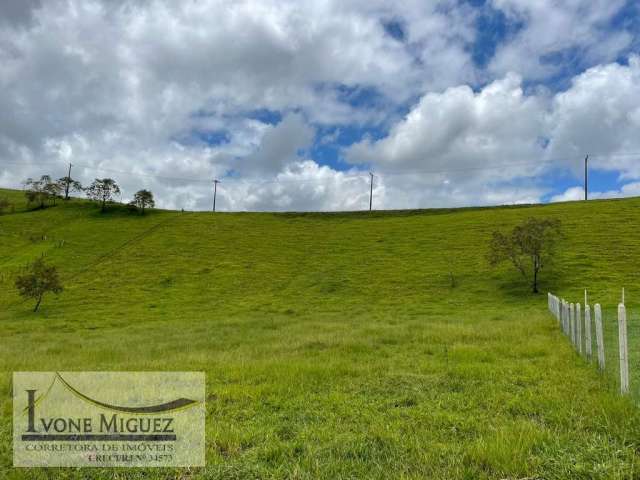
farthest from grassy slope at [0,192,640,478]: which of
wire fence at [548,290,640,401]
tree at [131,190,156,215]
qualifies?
tree at [131,190,156,215]

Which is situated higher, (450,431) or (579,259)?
(579,259)

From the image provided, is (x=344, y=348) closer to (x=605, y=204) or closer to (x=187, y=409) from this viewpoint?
(x=187, y=409)

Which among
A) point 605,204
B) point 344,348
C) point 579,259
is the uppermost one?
point 605,204

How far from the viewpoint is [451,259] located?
169 feet

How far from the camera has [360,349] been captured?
1421 centimetres

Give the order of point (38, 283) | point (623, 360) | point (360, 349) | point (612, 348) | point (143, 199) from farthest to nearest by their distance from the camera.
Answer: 1. point (143, 199)
2. point (38, 283)
3. point (360, 349)
4. point (612, 348)
5. point (623, 360)

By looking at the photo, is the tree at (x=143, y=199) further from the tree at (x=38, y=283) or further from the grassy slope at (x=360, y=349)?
the tree at (x=38, y=283)

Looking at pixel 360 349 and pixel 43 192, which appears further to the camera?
pixel 43 192

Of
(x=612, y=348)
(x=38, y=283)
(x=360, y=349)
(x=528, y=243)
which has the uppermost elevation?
(x=528, y=243)

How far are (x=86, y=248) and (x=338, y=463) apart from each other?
68715mm

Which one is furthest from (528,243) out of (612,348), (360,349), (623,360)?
(623,360)

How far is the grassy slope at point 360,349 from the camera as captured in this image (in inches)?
217

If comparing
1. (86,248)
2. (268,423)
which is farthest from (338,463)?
(86,248)

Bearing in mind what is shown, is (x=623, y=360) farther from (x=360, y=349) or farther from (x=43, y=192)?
(x=43, y=192)
